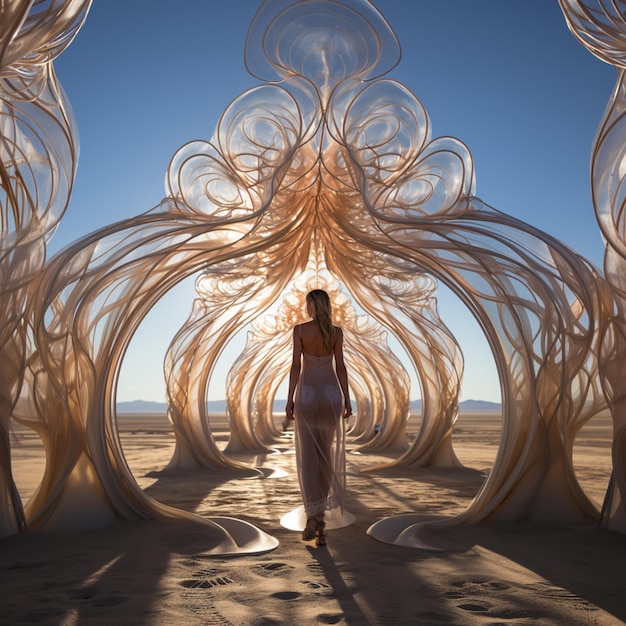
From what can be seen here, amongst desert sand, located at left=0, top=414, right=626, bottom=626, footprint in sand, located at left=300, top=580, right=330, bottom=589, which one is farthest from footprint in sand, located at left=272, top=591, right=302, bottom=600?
footprint in sand, located at left=300, top=580, right=330, bottom=589

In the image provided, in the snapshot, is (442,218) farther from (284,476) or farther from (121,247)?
(284,476)

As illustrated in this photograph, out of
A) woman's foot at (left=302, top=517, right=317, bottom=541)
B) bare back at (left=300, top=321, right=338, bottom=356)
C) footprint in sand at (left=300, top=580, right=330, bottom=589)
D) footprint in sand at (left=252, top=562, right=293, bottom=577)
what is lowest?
footprint in sand at (left=252, top=562, right=293, bottom=577)

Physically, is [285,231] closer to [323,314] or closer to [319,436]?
[323,314]

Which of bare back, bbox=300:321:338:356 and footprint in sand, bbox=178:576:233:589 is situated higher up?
bare back, bbox=300:321:338:356

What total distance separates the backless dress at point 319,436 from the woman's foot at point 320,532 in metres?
0.10

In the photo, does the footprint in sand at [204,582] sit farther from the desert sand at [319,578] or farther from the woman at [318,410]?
the woman at [318,410]

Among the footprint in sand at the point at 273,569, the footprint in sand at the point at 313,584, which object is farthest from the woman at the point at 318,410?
the footprint in sand at the point at 313,584

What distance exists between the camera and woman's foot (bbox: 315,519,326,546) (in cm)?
539

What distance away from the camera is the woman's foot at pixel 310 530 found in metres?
5.54

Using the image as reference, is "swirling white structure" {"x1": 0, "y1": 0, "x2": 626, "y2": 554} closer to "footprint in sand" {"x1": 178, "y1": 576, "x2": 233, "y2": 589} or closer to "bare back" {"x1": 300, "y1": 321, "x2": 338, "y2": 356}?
"footprint in sand" {"x1": 178, "y1": 576, "x2": 233, "y2": 589}

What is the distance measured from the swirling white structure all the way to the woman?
0.57 meters

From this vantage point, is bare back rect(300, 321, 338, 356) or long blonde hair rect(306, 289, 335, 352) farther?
bare back rect(300, 321, 338, 356)

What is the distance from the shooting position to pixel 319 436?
577 centimetres

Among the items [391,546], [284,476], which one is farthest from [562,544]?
[284,476]
